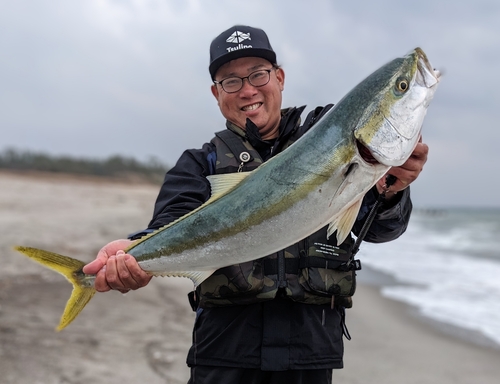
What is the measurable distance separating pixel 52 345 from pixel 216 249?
14.0 feet

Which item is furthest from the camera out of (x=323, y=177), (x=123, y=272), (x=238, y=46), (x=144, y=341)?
(x=144, y=341)

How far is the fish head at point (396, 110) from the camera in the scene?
8.98 feet

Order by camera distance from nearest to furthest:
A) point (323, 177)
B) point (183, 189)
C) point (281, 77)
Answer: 1. point (323, 177)
2. point (183, 189)
3. point (281, 77)

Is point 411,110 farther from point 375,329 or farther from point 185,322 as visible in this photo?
point 375,329

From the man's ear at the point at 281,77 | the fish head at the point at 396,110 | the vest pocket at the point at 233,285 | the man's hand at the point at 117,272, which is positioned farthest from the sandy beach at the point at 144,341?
the man's ear at the point at 281,77

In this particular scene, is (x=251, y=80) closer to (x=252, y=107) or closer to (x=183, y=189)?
(x=252, y=107)

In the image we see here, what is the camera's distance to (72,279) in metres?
3.40

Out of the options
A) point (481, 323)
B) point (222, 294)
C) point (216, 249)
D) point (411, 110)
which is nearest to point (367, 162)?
point (411, 110)

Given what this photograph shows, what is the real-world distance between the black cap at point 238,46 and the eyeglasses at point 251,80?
13cm

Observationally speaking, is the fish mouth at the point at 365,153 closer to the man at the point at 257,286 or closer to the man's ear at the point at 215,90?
the man at the point at 257,286

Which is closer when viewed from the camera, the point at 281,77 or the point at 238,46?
the point at 238,46

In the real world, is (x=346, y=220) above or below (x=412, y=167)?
below

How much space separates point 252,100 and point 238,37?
0.50m

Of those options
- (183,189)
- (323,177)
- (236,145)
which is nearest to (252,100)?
(236,145)
